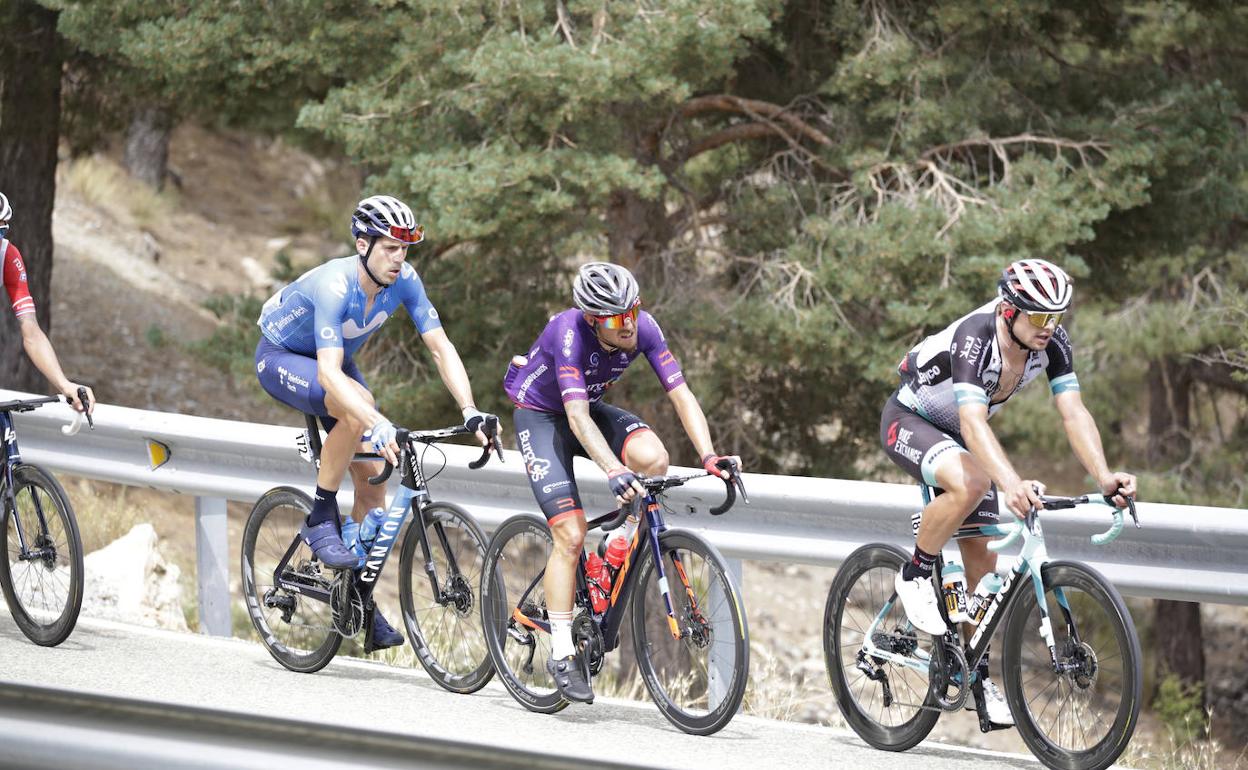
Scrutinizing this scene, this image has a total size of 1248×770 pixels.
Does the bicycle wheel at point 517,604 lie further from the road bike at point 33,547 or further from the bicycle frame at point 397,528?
the road bike at point 33,547

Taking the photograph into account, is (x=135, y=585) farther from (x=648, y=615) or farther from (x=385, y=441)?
(x=648, y=615)

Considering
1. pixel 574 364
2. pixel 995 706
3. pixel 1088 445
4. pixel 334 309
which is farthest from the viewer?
pixel 334 309

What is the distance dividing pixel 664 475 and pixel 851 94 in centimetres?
797

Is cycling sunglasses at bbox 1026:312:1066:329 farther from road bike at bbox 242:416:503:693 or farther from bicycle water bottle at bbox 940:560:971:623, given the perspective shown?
road bike at bbox 242:416:503:693

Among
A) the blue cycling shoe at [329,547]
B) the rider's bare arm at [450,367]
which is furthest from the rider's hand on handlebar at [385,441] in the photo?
the blue cycling shoe at [329,547]

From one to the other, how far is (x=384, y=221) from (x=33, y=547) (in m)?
2.45

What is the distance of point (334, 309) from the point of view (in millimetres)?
6293

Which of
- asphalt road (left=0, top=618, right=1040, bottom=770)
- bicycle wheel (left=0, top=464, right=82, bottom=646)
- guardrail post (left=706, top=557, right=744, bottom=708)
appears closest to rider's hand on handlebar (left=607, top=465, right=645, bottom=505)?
guardrail post (left=706, top=557, right=744, bottom=708)

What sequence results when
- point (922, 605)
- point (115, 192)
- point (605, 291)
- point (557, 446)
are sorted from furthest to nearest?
point (115, 192) < point (557, 446) < point (605, 291) < point (922, 605)

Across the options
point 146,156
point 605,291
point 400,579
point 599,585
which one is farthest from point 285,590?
point 146,156

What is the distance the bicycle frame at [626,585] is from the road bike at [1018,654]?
2.34ft

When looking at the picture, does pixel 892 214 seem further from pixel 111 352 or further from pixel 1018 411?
pixel 111 352

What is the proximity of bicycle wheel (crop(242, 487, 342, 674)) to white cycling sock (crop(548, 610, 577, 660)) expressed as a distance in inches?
46.7

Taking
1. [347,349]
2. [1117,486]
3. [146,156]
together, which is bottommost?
[1117,486]
